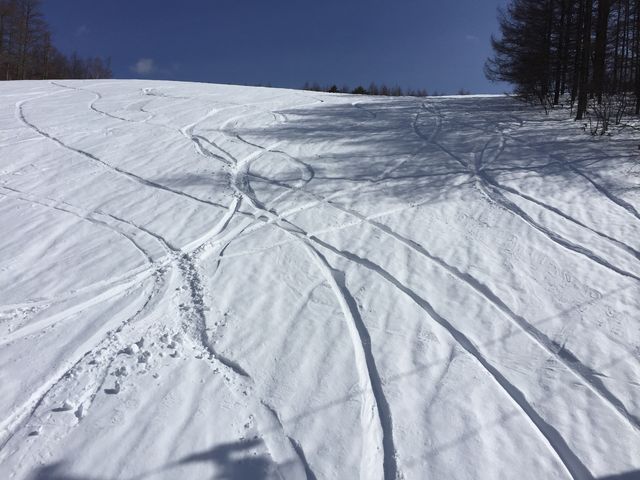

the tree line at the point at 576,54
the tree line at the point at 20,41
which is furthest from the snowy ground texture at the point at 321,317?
the tree line at the point at 20,41

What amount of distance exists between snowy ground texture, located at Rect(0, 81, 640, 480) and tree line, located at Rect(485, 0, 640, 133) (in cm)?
498

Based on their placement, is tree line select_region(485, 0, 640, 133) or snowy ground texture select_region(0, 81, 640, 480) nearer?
snowy ground texture select_region(0, 81, 640, 480)

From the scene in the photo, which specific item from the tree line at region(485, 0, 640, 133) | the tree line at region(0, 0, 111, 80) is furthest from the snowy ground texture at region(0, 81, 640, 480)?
the tree line at region(0, 0, 111, 80)

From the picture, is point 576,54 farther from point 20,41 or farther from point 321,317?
point 20,41

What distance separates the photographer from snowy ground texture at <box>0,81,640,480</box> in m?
2.96

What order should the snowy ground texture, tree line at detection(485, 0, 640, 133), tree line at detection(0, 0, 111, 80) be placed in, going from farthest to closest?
tree line at detection(0, 0, 111, 80), tree line at detection(485, 0, 640, 133), the snowy ground texture

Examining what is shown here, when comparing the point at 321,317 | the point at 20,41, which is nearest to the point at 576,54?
the point at 321,317

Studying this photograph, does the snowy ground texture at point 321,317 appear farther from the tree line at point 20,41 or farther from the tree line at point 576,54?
the tree line at point 20,41

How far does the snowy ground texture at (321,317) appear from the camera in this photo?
2965 millimetres

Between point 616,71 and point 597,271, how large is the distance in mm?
12396

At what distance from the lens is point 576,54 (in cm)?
1503

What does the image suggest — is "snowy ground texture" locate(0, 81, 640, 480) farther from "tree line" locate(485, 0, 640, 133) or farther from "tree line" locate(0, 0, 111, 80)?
"tree line" locate(0, 0, 111, 80)

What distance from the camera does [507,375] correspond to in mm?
3561

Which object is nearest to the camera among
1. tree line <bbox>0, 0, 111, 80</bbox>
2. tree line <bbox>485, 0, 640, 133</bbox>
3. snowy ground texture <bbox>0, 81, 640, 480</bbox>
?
snowy ground texture <bbox>0, 81, 640, 480</bbox>
